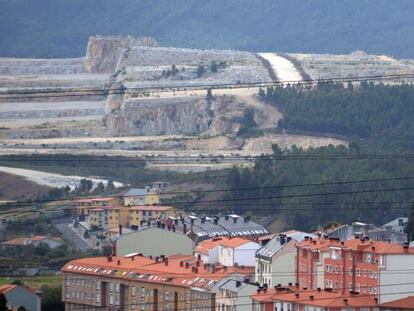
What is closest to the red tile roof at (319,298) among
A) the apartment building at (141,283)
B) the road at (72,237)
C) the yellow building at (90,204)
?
the apartment building at (141,283)

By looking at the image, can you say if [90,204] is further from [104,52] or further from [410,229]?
[104,52]

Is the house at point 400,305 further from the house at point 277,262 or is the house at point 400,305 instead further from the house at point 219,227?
the house at point 219,227

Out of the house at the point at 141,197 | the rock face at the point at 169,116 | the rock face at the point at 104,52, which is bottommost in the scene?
the house at the point at 141,197

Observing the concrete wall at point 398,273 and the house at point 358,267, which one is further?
the house at point 358,267

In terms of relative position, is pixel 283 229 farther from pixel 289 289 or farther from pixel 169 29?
pixel 169 29

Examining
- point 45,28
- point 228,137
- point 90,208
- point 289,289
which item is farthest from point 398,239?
point 45,28

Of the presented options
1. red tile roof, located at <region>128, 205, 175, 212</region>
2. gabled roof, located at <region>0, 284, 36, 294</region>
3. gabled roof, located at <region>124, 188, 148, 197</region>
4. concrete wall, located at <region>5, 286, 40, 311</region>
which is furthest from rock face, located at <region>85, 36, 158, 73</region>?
concrete wall, located at <region>5, 286, 40, 311</region>

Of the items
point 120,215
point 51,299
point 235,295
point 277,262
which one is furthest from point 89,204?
point 235,295
